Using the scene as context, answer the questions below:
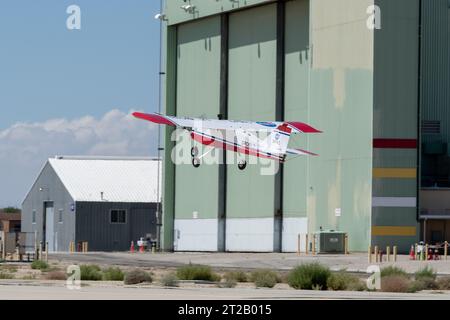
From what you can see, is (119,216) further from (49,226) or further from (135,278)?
(135,278)

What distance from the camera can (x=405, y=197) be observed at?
73.4m

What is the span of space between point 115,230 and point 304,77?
1104 inches

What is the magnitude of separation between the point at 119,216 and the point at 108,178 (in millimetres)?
5138

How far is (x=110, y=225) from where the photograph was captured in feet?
332

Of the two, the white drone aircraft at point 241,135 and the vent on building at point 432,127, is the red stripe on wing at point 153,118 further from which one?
the vent on building at point 432,127

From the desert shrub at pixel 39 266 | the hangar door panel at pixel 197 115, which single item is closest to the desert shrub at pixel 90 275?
the desert shrub at pixel 39 266

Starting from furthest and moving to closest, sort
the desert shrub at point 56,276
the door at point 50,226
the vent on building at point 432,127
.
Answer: the door at point 50,226 < the vent on building at point 432,127 < the desert shrub at point 56,276

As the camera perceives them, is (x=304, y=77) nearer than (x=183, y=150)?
Yes

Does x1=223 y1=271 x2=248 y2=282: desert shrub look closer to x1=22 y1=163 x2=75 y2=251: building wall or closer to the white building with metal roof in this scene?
the white building with metal roof

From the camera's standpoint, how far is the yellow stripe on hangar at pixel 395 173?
72.8 metres

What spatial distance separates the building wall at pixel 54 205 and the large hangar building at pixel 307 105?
11.4 meters
